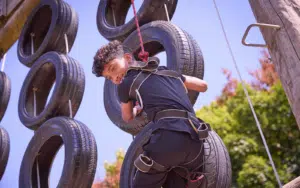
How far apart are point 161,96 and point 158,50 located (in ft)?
5.25

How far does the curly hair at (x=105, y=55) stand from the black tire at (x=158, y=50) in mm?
741

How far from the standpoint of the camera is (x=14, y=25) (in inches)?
221

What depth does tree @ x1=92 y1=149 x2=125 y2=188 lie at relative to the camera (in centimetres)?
810

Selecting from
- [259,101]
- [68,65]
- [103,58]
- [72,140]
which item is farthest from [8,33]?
[259,101]

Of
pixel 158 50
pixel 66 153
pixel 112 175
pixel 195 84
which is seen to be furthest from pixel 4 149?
pixel 112 175

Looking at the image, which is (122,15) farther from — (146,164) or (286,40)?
(146,164)

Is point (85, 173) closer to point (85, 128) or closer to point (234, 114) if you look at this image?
point (85, 128)

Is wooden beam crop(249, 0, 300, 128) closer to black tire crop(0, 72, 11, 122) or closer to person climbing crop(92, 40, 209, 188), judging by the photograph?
person climbing crop(92, 40, 209, 188)

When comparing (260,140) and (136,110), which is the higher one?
(136,110)

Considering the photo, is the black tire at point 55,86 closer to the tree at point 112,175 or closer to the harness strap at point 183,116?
the harness strap at point 183,116

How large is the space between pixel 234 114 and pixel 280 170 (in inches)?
60.7

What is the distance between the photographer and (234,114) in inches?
344

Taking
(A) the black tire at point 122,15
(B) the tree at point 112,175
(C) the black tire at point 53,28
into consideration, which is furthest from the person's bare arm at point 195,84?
(B) the tree at point 112,175

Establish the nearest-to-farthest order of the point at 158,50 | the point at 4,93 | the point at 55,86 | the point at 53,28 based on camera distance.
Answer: the point at 158,50 < the point at 55,86 < the point at 53,28 < the point at 4,93
